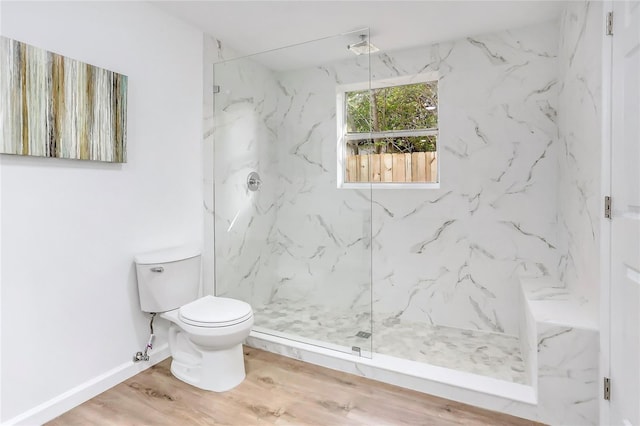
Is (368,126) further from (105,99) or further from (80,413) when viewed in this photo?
(80,413)

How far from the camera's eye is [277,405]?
1857mm

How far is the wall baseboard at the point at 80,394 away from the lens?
167 centimetres

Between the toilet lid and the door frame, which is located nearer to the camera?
the door frame

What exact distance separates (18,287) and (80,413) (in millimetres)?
714

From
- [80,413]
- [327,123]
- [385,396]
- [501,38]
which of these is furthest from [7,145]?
[501,38]

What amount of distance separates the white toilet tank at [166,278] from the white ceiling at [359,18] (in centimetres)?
160

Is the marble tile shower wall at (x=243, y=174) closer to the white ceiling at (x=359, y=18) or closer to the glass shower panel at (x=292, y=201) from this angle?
the glass shower panel at (x=292, y=201)

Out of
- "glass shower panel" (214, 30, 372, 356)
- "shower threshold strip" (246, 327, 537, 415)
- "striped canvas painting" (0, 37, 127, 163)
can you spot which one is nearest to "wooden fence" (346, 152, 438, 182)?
"glass shower panel" (214, 30, 372, 356)

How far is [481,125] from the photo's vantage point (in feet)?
8.86

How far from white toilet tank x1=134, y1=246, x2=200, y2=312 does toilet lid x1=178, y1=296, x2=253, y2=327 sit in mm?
119

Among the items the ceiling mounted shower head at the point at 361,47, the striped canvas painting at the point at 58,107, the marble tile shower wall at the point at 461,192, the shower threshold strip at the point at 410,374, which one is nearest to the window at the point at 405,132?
the marble tile shower wall at the point at 461,192

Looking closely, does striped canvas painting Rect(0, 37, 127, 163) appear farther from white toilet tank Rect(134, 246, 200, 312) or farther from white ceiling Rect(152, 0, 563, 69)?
white ceiling Rect(152, 0, 563, 69)

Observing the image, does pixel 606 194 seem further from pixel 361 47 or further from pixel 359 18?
pixel 359 18

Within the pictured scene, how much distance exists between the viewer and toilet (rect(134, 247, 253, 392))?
1.98 m
